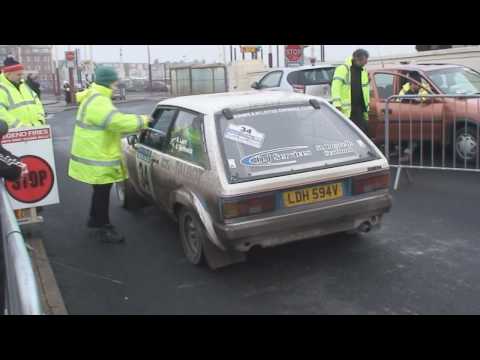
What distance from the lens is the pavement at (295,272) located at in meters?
4.21

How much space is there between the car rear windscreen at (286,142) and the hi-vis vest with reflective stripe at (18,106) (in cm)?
281

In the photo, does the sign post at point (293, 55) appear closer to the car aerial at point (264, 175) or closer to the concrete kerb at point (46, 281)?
the car aerial at point (264, 175)

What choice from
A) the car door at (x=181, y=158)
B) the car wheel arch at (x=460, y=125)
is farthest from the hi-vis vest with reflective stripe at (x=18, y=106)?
the car wheel arch at (x=460, y=125)

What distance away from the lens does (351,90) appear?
800 centimetres

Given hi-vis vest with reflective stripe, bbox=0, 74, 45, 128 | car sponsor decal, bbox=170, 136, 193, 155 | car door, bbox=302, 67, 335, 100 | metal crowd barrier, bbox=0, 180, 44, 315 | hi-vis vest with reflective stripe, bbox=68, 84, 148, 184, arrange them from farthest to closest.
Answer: car door, bbox=302, 67, 335, 100
hi-vis vest with reflective stripe, bbox=0, 74, 45, 128
hi-vis vest with reflective stripe, bbox=68, 84, 148, 184
car sponsor decal, bbox=170, 136, 193, 155
metal crowd barrier, bbox=0, 180, 44, 315

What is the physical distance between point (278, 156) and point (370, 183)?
861 mm

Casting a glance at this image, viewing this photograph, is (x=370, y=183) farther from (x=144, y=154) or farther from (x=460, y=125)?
(x=460, y=125)

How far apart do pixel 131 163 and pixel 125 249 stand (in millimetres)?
1258

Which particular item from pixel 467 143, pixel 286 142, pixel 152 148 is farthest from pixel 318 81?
pixel 286 142

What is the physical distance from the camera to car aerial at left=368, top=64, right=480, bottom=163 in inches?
315

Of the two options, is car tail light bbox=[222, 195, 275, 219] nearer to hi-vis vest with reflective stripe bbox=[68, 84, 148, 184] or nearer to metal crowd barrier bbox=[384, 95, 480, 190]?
hi-vis vest with reflective stripe bbox=[68, 84, 148, 184]

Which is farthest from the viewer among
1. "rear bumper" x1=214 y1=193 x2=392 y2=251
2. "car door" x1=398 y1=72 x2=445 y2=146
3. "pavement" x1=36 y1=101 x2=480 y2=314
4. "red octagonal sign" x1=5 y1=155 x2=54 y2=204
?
"car door" x1=398 y1=72 x2=445 y2=146

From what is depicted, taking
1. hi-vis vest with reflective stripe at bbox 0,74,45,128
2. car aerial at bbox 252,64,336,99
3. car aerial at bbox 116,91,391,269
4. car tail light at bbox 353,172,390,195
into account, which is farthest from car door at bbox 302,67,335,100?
car tail light at bbox 353,172,390,195

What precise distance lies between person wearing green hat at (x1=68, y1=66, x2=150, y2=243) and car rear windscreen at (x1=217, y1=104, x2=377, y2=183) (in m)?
1.30
